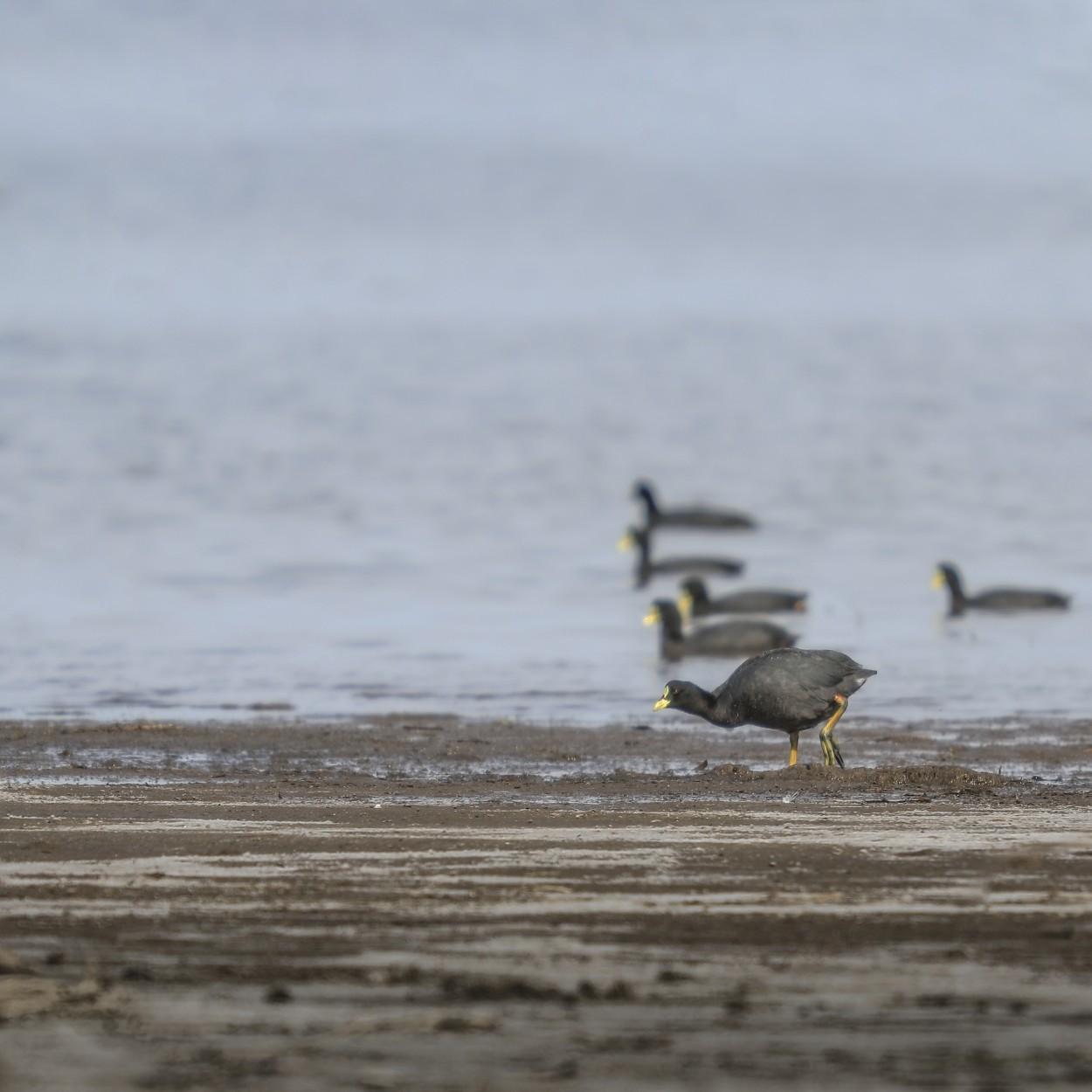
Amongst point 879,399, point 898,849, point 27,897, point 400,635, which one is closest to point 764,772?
point 898,849

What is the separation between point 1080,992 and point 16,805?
5155 millimetres

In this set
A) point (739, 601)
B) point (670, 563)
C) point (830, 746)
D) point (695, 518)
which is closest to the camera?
point (830, 746)

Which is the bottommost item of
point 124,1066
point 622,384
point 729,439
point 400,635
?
point 124,1066

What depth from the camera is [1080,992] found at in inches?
216

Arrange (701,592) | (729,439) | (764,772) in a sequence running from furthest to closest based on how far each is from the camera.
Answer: (729,439) → (701,592) → (764,772)

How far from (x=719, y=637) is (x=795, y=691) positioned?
9391 millimetres

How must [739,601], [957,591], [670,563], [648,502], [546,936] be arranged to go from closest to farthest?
[546,936] → [739,601] → [957,591] → [670,563] → [648,502]

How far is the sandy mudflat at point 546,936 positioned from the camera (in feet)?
16.5

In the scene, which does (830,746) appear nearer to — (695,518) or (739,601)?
(739,601)

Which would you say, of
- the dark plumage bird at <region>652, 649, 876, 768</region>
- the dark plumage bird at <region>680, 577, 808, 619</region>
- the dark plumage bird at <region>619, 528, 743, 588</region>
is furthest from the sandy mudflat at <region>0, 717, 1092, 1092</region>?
the dark plumage bird at <region>619, 528, 743, 588</region>

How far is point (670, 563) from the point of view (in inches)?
1180

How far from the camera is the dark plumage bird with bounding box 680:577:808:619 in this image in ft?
78.0

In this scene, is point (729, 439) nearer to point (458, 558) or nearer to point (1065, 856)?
point (458, 558)

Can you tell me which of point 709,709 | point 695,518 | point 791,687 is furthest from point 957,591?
point 791,687
